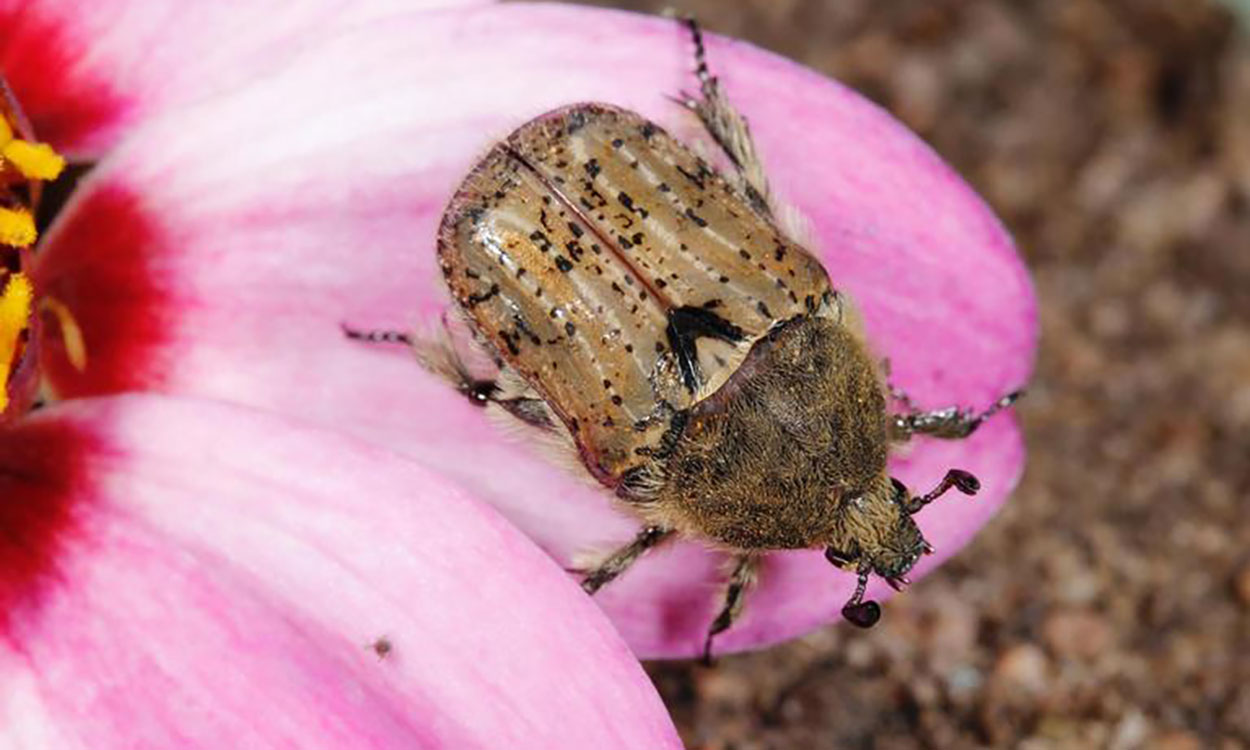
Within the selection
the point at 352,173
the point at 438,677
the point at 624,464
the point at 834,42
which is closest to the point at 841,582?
the point at 624,464

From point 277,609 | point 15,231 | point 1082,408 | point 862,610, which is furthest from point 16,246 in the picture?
point 1082,408

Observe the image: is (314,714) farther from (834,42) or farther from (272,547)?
(834,42)

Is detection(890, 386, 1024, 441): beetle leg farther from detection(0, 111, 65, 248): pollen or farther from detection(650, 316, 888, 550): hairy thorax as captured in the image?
detection(0, 111, 65, 248): pollen

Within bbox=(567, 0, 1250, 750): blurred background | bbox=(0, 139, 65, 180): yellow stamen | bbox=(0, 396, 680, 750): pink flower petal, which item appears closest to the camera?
bbox=(0, 396, 680, 750): pink flower petal

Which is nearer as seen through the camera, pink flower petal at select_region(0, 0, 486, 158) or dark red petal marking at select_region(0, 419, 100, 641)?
dark red petal marking at select_region(0, 419, 100, 641)

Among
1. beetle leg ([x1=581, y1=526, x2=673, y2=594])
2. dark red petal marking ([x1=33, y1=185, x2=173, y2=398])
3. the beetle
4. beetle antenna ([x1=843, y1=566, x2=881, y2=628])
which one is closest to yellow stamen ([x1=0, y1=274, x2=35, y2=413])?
dark red petal marking ([x1=33, y1=185, x2=173, y2=398])

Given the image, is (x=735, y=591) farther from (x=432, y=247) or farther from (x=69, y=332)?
(x=69, y=332)

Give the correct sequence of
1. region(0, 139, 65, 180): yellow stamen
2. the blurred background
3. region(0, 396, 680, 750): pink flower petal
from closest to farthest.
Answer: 1. region(0, 396, 680, 750): pink flower petal
2. region(0, 139, 65, 180): yellow stamen
3. the blurred background

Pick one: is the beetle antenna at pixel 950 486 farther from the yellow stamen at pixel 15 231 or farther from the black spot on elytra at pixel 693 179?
the yellow stamen at pixel 15 231

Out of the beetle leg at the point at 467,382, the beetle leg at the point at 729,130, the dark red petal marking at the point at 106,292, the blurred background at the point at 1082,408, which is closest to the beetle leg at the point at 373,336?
the beetle leg at the point at 467,382
